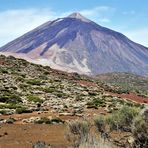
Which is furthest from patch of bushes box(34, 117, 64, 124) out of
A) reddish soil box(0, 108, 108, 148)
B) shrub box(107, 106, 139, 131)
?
shrub box(107, 106, 139, 131)

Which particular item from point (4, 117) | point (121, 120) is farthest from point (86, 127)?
point (4, 117)

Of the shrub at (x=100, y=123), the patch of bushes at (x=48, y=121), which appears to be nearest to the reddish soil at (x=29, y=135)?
the patch of bushes at (x=48, y=121)

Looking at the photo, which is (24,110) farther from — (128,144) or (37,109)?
(128,144)

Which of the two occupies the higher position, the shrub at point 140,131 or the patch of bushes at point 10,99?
the shrub at point 140,131

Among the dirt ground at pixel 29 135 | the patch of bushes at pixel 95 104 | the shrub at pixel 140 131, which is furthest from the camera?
the patch of bushes at pixel 95 104

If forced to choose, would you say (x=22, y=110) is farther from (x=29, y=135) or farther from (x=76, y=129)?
(x=76, y=129)

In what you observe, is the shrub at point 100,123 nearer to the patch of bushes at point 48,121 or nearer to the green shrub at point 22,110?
the patch of bushes at point 48,121

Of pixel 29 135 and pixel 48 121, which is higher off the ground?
pixel 48 121

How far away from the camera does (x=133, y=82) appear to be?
192 meters

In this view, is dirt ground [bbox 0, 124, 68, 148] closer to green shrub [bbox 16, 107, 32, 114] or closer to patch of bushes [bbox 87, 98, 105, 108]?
green shrub [bbox 16, 107, 32, 114]

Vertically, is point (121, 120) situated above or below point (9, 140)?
above

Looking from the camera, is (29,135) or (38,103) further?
(38,103)

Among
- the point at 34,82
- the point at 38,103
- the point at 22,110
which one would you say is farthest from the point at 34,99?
the point at 34,82

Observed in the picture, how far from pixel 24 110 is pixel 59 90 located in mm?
20222
